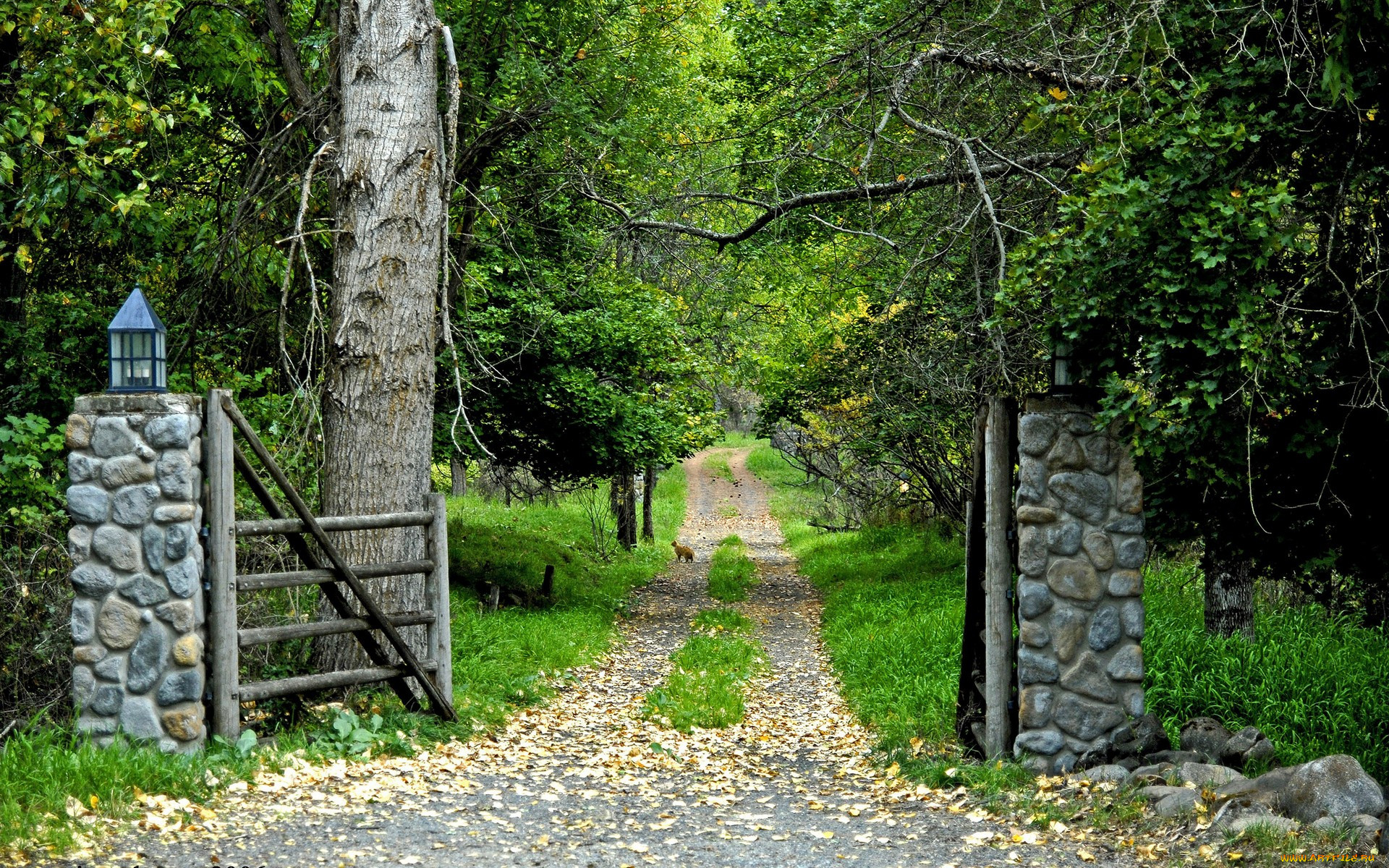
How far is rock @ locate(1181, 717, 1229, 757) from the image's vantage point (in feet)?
18.8

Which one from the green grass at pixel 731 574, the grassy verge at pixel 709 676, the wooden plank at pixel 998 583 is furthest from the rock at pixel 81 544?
the green grass at pixel 731 574

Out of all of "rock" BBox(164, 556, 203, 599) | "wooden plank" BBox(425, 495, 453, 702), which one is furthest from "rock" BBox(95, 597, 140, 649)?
"wooden plank" BBox(425, 495, 453, 702)

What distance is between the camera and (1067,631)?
5859 millimetres

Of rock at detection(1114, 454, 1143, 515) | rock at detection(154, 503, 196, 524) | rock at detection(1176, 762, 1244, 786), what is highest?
rock at detection(1114, 454, 1143, 515)

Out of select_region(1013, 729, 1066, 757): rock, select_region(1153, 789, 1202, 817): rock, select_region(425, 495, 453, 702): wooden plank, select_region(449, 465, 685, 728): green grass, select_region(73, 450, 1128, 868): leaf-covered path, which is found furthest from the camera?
select_region(449, 465, 685, 728): green grass

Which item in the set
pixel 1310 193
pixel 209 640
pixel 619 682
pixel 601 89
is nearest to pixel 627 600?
pixel 619 682

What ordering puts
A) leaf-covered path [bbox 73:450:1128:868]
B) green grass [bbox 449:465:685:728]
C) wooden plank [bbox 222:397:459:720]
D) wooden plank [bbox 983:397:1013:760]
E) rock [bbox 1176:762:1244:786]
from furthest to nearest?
1. green grass [bbox 449:465:685:728]
2. wooden plank [bbox 983:397:1013:760]
3. wooden plank [bbox 222:397:459:720]
4. rock [bbox 1176:762:1244:786]
5. leaf-covered path [bbox 73:450:1128:868]

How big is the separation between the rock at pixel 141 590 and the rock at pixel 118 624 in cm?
5

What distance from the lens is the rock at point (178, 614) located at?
551 cm

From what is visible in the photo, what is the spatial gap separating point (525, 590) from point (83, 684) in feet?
25.8

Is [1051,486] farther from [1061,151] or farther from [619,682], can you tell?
[619,682]

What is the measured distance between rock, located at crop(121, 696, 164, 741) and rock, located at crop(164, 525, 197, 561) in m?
0.75

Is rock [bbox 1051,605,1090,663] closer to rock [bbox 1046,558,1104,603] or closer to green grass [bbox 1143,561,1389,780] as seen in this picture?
→ rock [bbox 1046,558,1104,603]

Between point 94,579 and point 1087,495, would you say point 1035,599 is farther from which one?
point 94,579
